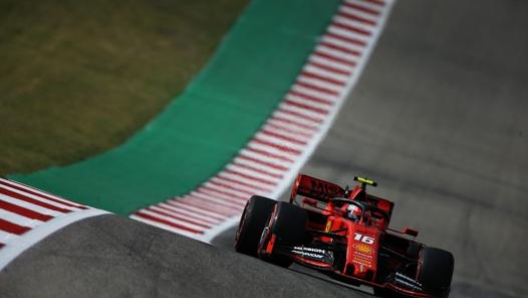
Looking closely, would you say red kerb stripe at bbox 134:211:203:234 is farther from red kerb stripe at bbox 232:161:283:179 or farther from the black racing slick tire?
red kerb stripe at bbox 232:161:283:179

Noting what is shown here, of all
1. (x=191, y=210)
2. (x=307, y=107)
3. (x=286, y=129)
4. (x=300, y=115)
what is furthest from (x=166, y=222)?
(x=307, y=107)

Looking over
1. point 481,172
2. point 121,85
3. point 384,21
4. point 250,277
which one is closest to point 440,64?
point 384,21

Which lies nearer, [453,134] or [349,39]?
[453,134]

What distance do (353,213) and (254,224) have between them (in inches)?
44.3

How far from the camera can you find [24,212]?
35.7 feet

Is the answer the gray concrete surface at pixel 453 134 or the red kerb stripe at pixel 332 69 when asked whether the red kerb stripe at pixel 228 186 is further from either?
the red kerb stripe at pixel 332 69

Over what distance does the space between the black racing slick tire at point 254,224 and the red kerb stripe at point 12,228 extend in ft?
8.50

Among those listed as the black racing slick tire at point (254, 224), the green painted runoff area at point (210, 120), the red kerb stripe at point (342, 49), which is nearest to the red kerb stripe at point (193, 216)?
the green painted runoff area at point (210, 120)

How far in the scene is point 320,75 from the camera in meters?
20.9

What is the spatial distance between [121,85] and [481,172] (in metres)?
6.54

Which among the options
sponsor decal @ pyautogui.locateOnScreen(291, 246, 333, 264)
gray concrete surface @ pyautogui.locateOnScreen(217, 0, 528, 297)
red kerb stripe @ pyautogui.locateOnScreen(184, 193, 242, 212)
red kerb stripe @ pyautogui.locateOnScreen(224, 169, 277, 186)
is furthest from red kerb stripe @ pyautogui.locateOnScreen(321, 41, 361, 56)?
sponsor decal @ pyautogui.locateOnScreen(291, 246, 333, 264)

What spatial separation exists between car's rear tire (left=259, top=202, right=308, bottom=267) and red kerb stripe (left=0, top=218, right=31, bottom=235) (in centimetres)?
259

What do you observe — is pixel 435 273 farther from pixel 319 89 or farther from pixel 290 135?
pixel 319 89

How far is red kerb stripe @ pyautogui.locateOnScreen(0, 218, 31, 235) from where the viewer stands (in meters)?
10.1
